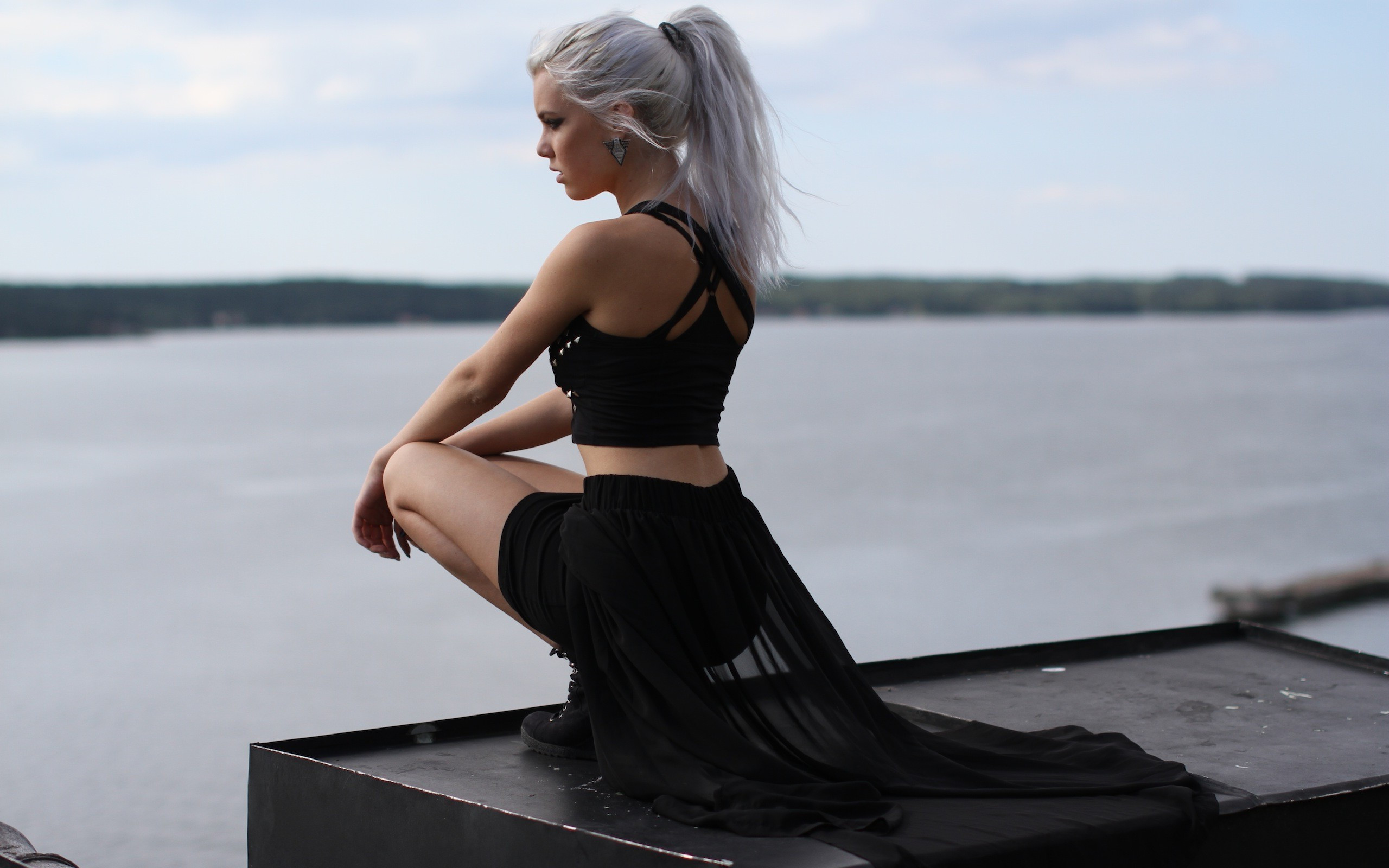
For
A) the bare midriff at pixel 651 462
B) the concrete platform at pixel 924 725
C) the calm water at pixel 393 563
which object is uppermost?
the bare midriff at pixel 651 462

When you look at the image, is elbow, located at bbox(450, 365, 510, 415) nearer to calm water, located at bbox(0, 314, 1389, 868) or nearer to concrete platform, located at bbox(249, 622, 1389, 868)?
concrete platform, located at bbox(249, 622, 1389, 868)

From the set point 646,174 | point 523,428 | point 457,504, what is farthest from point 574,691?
point 646,174

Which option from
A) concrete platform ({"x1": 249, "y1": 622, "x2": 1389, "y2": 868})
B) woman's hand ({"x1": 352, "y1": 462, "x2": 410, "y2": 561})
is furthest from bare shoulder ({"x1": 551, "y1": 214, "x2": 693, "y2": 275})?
concrete platform ({"x1": 249, "y1": 622, "x2": 1389, "y2": 868})

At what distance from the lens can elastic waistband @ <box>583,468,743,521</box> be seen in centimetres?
200

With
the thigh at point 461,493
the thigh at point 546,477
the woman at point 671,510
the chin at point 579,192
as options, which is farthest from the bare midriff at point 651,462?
the chin at point 579,192

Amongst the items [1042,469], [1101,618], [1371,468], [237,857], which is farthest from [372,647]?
[1371,468]

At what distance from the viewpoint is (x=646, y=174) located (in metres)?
2.08

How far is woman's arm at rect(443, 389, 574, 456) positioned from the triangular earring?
45cm

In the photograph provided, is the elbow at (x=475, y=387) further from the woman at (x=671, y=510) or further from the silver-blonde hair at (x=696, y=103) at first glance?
the silver-blonde hair at (x=696, y=103)

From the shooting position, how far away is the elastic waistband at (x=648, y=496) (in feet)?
6.57

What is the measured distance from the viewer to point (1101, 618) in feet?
48.9

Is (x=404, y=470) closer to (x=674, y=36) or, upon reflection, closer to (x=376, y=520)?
(x=376, y=520)

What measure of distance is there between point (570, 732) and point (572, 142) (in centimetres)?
95

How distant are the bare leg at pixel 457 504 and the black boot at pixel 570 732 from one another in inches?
4.8
